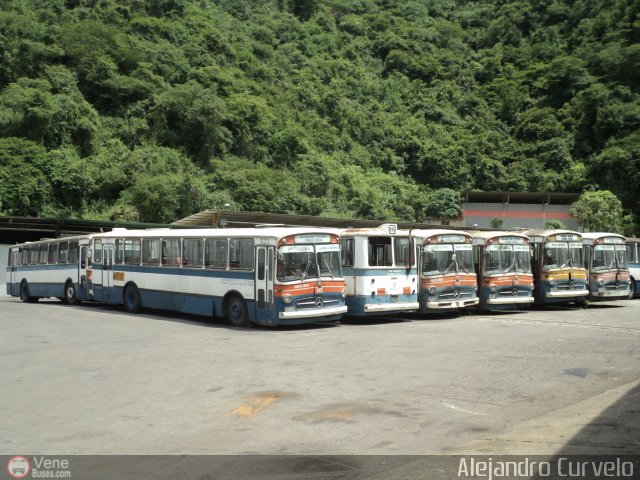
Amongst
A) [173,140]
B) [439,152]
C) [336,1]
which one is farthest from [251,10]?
[173,140]

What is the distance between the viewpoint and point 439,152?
83.7 meters

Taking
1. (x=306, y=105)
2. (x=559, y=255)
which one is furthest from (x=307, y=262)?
(x=306, y=105)

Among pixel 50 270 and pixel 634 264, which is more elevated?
pixel 50 270

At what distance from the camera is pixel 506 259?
77.6 feet

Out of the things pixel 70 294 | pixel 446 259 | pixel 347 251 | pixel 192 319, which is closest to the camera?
pixel 347 251

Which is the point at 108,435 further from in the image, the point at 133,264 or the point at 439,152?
the point at 439,152

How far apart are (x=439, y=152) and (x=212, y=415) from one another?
77305mm

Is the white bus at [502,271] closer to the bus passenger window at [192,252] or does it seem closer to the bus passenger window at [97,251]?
the bus passenger window at [192,252]

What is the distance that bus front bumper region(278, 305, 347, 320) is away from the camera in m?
18.1

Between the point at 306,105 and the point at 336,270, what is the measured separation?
64.9 metres

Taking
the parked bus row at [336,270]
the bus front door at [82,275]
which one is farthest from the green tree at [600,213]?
the bus front door at [82,275]

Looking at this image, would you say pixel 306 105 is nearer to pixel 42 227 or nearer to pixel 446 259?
pixel 42 227

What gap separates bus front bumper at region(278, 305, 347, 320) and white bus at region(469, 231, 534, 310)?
6.50 metres

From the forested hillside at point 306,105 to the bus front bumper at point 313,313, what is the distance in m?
34.0
